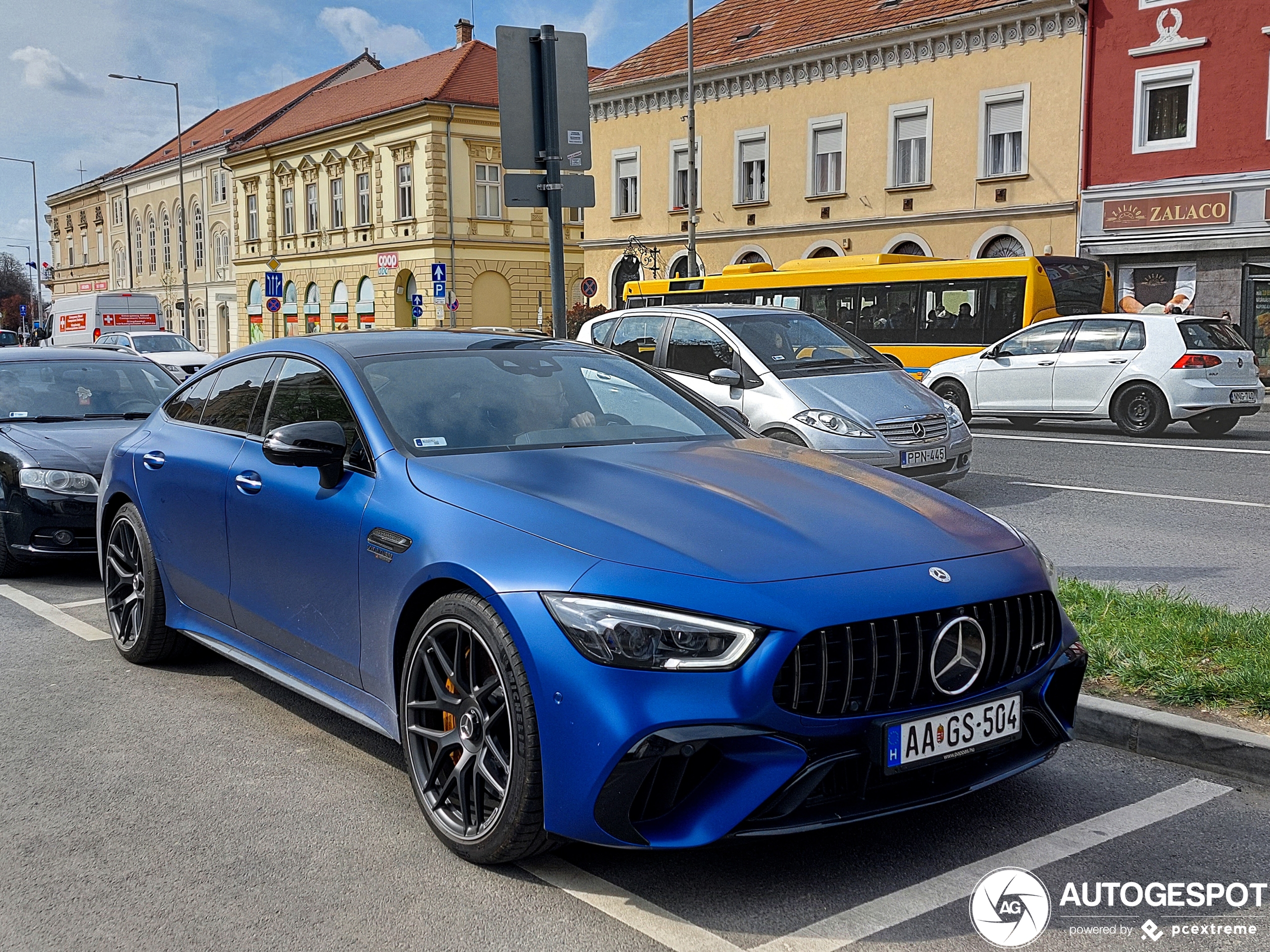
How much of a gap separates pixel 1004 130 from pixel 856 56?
4.65 metres

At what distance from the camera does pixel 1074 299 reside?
78.3 ft

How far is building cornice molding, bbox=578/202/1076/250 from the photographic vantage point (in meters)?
29.3

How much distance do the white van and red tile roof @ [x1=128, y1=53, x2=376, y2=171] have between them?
19.5 metres

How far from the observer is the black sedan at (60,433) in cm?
785

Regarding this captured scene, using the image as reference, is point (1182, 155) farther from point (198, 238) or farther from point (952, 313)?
point (198, 238)

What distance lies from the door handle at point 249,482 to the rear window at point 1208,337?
14.4 m

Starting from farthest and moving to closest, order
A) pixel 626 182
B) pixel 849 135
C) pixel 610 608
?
pixel 626 182, pixel 849 135, pixel 610 608

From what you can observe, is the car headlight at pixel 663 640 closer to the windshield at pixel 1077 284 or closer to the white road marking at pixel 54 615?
the white road marking at pixel 54 615

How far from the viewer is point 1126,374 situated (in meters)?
17.0

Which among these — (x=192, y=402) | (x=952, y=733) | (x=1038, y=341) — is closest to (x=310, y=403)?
(x=192, y=402)

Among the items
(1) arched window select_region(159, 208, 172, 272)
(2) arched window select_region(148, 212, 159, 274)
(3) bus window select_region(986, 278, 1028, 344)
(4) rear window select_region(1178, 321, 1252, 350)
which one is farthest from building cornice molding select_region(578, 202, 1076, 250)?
(2) arched window select_region(148, 212, 159, 274)

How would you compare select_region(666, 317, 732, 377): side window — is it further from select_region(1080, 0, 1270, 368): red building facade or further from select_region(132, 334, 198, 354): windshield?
select_region(132, 334, 198, 354): windshield

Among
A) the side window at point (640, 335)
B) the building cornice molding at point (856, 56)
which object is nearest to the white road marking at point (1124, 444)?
the side window at point (640, 335)

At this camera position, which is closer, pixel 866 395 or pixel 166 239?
pixel 866 395
